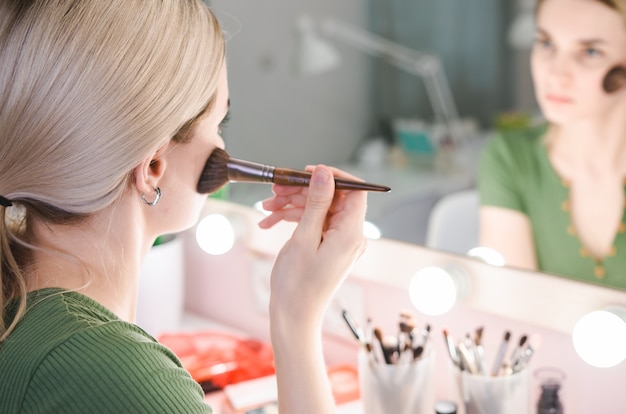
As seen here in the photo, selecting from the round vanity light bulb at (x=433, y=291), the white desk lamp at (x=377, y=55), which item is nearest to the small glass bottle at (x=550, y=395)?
the round vanity light bulb at (x=433, y=291)

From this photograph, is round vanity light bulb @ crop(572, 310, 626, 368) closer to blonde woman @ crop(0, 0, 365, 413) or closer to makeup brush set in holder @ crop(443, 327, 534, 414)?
makeup brush set in holder @ crop(443, 327, 534, 414)

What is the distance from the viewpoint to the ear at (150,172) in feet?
2.20

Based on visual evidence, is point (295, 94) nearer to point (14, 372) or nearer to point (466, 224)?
point (466, 224)

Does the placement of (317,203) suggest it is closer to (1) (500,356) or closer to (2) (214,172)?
(2) (214,172)

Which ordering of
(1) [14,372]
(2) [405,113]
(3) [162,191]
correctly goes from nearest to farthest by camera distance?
1. (1) [14,372]
2. (3) [162,191]
3. (2) [405,113]

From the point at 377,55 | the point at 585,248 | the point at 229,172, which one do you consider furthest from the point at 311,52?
the point at 585,248

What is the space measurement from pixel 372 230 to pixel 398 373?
9.6 inches

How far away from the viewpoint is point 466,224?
888mm

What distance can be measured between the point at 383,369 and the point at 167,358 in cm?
27

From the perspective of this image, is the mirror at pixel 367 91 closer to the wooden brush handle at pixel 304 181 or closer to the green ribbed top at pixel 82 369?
the wooden brush handle at pixel 304 181

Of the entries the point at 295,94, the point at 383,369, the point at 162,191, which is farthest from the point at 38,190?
the point at 295,94

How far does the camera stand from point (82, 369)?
1.83 feet

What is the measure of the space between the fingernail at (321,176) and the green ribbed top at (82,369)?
21cm

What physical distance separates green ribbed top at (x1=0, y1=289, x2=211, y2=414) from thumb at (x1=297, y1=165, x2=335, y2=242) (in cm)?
18
